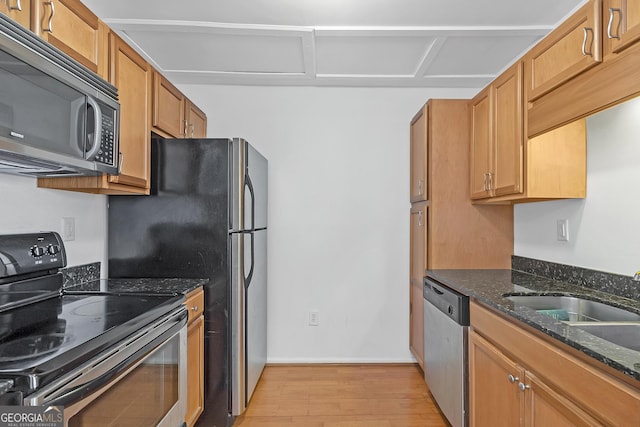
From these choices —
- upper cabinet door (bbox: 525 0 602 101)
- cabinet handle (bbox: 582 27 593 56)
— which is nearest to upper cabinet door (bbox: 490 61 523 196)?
upper cabinet door (bbox: 525 0 602 101)

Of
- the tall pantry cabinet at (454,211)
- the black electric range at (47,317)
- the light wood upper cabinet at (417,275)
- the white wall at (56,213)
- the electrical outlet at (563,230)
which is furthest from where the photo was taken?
the light wood upper cabinet at (417,275)

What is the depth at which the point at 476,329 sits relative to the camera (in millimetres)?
1854

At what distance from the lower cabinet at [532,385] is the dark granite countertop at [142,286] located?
1473 mm

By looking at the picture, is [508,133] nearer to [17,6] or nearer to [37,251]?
[17,6]

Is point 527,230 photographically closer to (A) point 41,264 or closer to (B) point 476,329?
(B) point 476,329

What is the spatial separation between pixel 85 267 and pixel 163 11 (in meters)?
1.51

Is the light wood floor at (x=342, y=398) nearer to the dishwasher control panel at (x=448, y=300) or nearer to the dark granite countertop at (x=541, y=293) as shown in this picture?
the dishwasher control panel at (x=448, y=300)

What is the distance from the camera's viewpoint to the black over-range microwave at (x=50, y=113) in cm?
113

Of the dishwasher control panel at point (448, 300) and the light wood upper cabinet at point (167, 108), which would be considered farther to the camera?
the light wood upper cabinet at point (167, 108)

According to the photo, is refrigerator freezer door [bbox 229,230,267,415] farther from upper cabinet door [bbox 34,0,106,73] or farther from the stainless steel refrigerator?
upper cabinet door [bbox 34,0,106,73]

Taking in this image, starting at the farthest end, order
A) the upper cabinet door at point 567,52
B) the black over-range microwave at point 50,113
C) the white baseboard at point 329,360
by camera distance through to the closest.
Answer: the white baseboard at point 329,360 < the upper cabinet door at point 567,52 < the black over-range microwave at point 50,113

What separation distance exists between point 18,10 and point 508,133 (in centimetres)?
234

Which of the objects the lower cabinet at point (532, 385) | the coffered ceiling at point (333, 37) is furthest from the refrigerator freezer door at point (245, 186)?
the lower cabinet at point (532, 385)

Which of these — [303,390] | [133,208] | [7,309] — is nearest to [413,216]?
[303,390]
